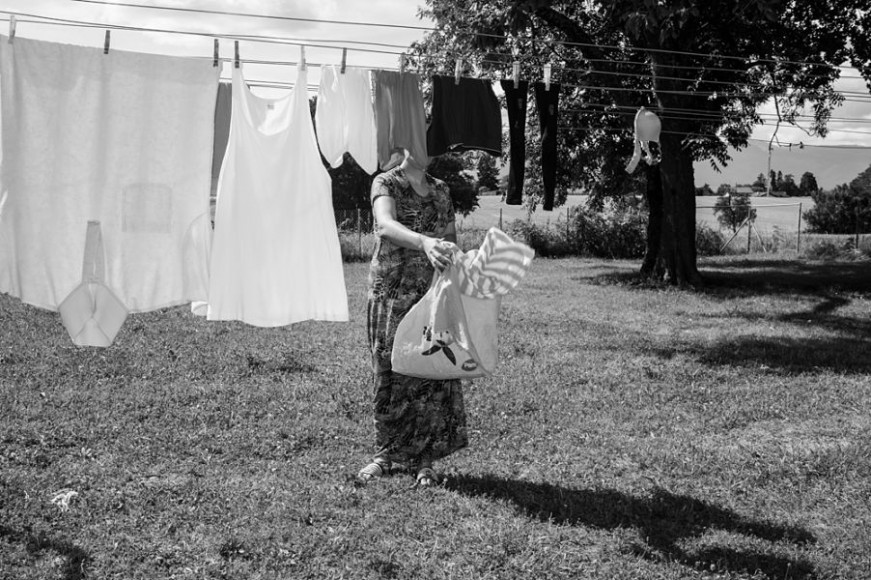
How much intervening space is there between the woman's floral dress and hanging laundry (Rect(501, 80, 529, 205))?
88 cm

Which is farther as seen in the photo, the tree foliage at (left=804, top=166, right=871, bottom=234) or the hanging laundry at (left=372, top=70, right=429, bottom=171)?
the tree foliage at (left=804, top=166, right=871, bottom=234)

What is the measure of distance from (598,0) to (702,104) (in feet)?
25.5

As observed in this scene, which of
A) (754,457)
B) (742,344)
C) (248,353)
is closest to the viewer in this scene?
(754,457)

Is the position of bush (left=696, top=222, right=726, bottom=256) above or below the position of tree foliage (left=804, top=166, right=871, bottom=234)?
below

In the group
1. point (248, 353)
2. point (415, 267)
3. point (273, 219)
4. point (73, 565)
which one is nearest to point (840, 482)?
point (415, 267)

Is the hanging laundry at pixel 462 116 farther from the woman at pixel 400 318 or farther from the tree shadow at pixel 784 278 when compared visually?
the tree shadow at pixel 784 278

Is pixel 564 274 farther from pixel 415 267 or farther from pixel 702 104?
pixel 415 267

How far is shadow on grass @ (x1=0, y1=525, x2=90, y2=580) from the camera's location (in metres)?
3.73

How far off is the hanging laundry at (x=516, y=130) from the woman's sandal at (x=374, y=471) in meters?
2.05

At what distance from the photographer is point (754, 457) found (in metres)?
5.58

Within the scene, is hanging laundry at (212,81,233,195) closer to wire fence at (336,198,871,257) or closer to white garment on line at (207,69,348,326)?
white garment on line at (207,69,348,326)

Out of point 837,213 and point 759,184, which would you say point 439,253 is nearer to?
point 837,213

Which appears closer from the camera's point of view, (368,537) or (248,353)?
(368,537)

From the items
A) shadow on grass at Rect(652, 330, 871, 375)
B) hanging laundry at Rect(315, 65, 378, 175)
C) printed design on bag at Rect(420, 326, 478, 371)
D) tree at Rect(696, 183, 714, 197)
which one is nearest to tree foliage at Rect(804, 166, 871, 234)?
tree at Rect(696, 183, 714, 197)
